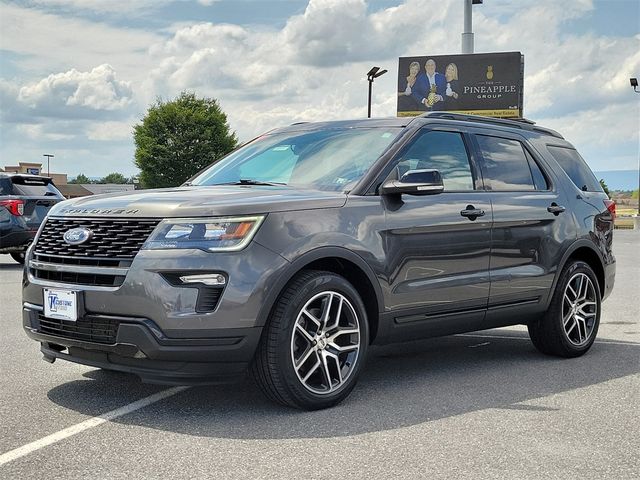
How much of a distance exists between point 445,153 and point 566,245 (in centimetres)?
146

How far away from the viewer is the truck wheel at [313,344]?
4613mm

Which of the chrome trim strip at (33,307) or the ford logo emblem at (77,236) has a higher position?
the ford logo emblem at (77,236)

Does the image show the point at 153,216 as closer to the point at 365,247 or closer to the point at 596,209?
the point at 365,247

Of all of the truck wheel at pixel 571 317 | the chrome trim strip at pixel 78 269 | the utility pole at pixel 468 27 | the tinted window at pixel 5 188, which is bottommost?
the truck wheel at pixel 571 317

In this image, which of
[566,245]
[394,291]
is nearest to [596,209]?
[566,245]

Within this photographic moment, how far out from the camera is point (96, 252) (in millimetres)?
4660

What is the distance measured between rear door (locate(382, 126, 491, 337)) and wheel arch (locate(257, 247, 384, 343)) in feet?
0.40

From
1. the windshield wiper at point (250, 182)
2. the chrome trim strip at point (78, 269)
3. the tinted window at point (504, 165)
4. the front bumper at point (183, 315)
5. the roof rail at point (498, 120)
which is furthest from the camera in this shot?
the tinted window at point (504, 165)

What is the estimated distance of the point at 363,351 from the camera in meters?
5.03

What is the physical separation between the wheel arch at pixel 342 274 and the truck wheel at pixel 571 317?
2.03 m

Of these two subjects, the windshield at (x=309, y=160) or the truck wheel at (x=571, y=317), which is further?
the truck wheel at (x=571, y=317)

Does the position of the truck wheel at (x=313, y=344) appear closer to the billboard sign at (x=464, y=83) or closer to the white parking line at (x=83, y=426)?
the white parking line at (x=83, y=426)

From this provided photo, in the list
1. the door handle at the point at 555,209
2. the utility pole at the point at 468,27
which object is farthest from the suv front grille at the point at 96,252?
the utility pole at the point at 468,27

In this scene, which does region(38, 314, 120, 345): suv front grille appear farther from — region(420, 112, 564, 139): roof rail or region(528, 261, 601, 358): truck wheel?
region(528, 261, 601, 358): truck wheel
